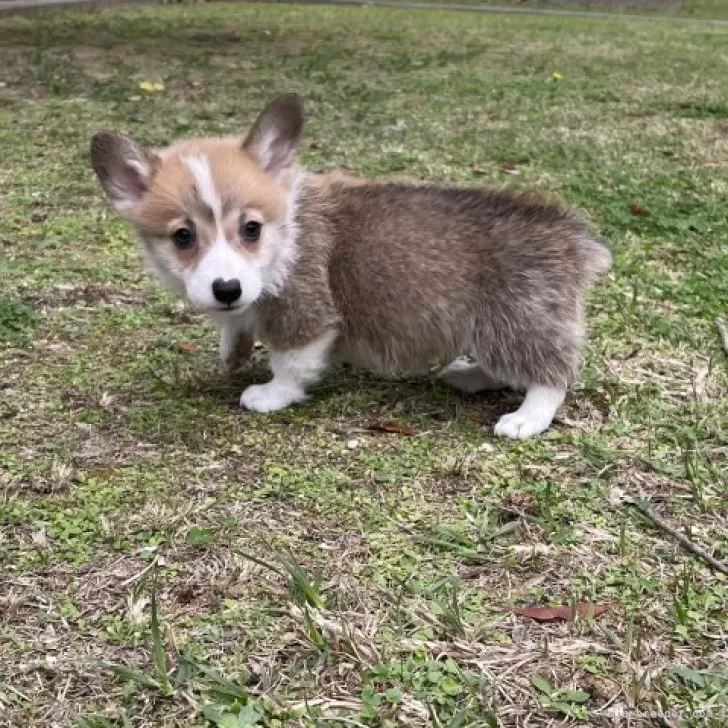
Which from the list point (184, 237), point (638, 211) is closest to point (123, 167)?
point (184, 237)

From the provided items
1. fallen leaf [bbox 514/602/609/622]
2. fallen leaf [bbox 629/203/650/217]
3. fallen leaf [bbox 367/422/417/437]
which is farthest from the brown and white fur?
fallen leaf [bbox 629/203/650/217]

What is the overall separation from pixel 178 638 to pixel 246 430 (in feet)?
3.56

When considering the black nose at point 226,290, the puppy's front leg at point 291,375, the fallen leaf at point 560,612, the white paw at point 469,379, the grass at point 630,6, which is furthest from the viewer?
the grass at point 630,6

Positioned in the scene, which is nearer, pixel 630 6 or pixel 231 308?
pixel 231 308

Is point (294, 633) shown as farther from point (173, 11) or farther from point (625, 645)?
point (173, 11)

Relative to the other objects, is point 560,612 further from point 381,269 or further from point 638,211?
point 638,211

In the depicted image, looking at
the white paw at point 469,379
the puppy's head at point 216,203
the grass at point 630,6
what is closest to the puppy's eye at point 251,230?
the puppy's head at point 216,203

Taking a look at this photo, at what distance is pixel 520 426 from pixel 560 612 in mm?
940

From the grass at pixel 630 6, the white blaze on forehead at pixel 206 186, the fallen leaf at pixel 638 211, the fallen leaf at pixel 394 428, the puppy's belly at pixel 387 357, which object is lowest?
the grass at pixel 630 6

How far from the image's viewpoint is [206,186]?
2949 millimetres

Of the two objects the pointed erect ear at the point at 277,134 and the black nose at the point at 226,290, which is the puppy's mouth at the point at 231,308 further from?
the pointed erect ear at the point at 277,134

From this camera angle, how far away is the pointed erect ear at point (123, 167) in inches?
121

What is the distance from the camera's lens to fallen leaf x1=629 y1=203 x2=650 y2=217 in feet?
17.5

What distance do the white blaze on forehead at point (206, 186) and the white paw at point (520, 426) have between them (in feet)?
3.72
